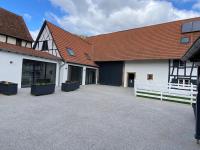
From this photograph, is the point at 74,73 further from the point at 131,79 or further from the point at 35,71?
the point at 131,79

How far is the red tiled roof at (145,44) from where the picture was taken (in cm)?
1459

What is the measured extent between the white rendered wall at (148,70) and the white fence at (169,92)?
330 centimetres

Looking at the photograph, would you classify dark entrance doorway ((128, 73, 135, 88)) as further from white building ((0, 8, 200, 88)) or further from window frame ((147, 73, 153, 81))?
window frame ((147, 73, 153, 81))

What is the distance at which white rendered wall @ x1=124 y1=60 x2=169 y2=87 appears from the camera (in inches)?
591

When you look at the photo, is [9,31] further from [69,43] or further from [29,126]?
[29,126]

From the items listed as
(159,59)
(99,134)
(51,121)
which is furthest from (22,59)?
(159,59)

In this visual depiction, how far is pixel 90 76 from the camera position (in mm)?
18906

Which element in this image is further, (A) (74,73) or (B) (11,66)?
(A) (74,73)

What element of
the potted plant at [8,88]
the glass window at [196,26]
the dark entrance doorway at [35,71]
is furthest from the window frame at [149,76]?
the potted plant at [8,88]

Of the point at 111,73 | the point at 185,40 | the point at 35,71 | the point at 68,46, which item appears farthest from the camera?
the point at 111,73

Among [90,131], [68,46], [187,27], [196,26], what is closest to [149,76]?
[187,27]

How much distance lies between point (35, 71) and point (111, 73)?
863 centimetres

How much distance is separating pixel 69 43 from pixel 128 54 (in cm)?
646

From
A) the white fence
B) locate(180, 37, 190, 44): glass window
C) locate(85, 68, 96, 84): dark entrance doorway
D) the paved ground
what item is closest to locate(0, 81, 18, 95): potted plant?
the paved ground
